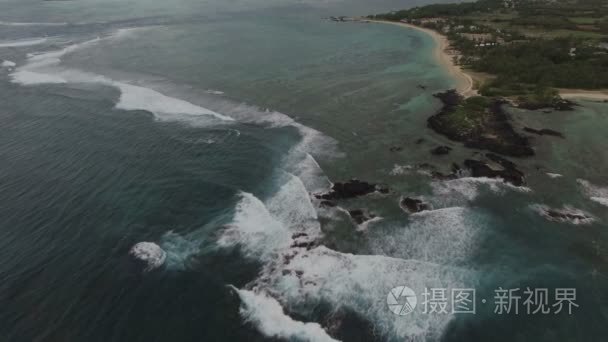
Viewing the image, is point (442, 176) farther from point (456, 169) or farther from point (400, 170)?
point (400, 170)

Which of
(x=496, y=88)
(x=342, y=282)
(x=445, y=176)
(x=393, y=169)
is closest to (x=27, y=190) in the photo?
(x=342, y=282)

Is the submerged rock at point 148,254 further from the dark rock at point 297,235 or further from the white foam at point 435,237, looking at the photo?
the white foam at point 435,237

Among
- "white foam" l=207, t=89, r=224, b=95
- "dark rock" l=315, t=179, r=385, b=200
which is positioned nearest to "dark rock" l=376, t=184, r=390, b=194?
"dark rock" l=315, t=179, r=385, b=200

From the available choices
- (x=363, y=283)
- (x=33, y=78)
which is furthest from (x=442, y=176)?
(x=33, y=78)

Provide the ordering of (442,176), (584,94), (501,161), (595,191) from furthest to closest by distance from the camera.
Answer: (584,94) < (501,161) < (442,176) < (595,191)

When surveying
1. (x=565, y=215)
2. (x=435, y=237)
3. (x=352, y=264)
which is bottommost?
(x=352, y=264)

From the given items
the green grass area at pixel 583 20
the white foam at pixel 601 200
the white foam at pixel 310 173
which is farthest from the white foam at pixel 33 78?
the green grass area at pixel 583 20

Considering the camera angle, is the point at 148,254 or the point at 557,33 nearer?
the point at 148,254

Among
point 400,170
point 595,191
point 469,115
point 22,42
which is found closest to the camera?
point 595,191
